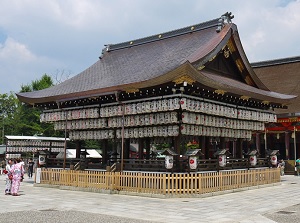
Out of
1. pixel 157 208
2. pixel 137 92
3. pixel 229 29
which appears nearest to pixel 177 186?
pixel 157 208

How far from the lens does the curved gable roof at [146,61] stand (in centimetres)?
1795

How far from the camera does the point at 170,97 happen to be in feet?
53.6

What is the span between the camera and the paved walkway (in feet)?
34.3

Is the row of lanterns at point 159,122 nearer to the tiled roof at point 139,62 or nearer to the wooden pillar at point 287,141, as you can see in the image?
the tiled roof at point 139,62

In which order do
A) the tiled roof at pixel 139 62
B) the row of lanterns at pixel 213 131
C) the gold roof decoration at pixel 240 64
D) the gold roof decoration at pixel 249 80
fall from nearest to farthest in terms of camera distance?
the row of lanterns at pixel 213 131, the tiled roof at pixel 139 62, the gold roof decoration at pixel 240 64, the gold roof decoration at pixel 249 80

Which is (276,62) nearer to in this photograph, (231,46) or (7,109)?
(231,46)

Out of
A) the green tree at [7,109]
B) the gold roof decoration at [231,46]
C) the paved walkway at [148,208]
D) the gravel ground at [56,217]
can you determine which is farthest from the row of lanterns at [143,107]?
the green tree at [7,109]

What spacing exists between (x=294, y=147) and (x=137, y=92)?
19785 millimetres

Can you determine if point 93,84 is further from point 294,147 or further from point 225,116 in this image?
point 294,147

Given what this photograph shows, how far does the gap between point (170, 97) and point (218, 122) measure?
13.4 feet

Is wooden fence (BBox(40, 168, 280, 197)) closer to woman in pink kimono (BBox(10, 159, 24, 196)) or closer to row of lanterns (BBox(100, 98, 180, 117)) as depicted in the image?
row of lanterns (BBox(100, 98, 180, 117))

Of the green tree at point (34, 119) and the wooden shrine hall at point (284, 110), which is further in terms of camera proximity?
the green tree at point (34, 119)

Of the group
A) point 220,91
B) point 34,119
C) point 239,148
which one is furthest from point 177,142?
point 34,119

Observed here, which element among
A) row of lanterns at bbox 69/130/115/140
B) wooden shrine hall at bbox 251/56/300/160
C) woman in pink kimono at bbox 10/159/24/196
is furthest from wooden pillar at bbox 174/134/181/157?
wooden shrine hall at bbox 251/56/300/160
